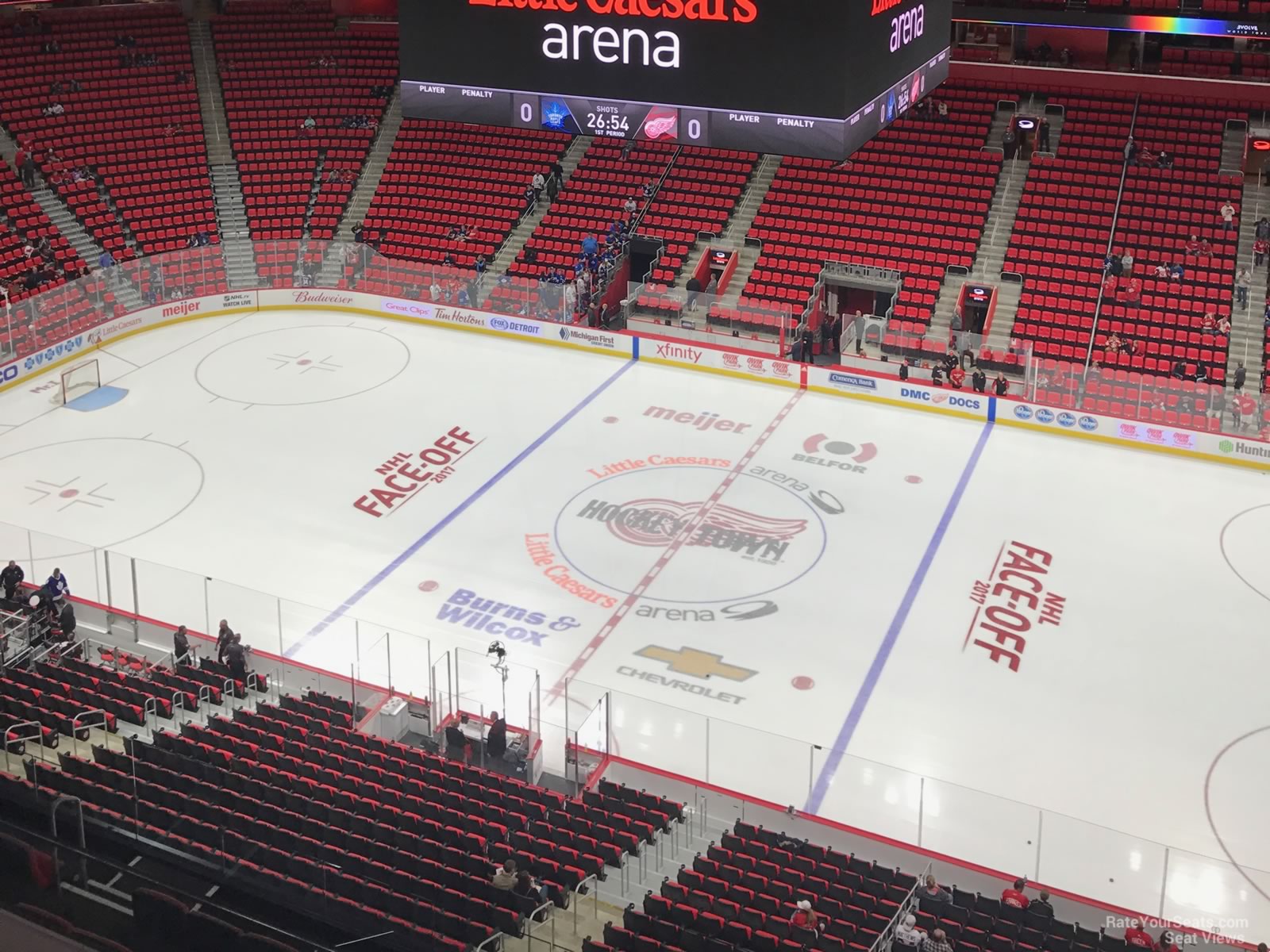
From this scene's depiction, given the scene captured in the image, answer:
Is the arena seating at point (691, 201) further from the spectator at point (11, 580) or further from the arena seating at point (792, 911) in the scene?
the arena seating at point (792, 911)

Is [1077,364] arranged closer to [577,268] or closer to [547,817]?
[577,268]

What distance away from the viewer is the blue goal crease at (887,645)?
53.3 ft

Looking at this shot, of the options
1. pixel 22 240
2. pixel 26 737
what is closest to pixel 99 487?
pixel 26 737

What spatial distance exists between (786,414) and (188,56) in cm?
2218

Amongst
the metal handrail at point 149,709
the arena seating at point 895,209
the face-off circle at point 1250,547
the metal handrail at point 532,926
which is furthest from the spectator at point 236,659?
the arena seating at point 895,209

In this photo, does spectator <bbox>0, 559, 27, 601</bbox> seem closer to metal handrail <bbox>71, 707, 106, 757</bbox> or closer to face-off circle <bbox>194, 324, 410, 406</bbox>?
metal handrail <bbox>71, 707, 106, 757</bbox>

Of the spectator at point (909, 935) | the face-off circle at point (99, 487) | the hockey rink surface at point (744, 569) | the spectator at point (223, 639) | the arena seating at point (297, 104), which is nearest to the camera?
the spectator at point (909, 935)

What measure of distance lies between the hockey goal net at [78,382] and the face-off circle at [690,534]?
36.2 ft

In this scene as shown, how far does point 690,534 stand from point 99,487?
33.8 ft

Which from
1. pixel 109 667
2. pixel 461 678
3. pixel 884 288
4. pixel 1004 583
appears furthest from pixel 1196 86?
pixel 109 667

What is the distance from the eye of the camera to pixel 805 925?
13.0 metres

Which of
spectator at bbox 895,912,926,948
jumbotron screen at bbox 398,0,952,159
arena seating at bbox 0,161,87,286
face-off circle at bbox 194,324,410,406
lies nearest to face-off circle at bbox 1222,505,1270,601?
jumbotron screen at bbox 398,0,952,159

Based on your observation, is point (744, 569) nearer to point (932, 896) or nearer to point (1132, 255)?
point (932, 896)

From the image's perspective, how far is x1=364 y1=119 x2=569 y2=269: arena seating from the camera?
35156 mm
